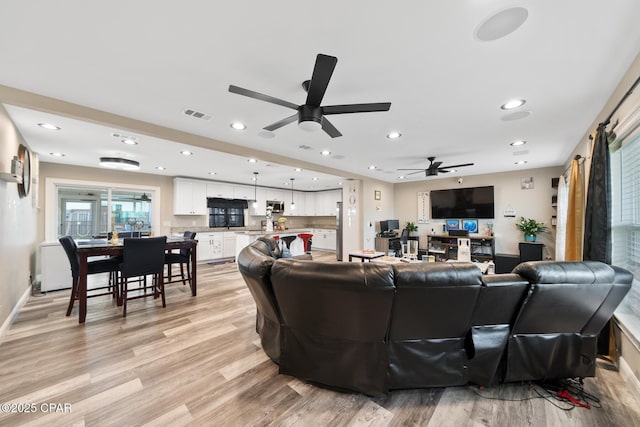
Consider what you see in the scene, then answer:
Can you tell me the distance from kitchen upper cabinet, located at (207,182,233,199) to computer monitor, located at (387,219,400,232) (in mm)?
4871

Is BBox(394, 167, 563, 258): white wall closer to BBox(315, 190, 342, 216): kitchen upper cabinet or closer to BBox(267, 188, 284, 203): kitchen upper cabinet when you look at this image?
BBox(315, 190, 342, 216): kitchen upper cabinet

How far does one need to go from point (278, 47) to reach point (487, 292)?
2.14 meters

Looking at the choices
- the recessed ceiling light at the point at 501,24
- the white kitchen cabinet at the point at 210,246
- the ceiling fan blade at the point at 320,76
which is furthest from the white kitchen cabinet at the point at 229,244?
the recessed ceiling light at the point at 501,24

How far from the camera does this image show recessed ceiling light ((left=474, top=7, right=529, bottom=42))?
1354mm

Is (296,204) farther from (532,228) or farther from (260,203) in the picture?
(532,228)

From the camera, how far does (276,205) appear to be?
8773 mm

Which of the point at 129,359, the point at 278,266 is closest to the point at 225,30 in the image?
the point at 278,266

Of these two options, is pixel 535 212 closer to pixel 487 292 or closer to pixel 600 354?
pixel 600 354

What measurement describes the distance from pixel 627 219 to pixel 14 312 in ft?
21.9

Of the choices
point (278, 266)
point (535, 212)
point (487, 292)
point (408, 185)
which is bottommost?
point (487, 292)

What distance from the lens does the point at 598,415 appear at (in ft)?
5.15

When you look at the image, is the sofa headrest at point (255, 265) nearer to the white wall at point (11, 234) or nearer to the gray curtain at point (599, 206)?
the white wall at point (11, 234)

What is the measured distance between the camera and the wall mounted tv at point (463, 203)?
6.40 metres

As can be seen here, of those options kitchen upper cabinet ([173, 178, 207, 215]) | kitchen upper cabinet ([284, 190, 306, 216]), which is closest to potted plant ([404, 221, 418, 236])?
kitchen upper cabinet ([284, 190, 306, 216])
